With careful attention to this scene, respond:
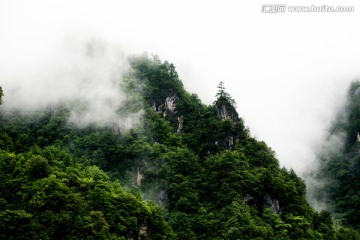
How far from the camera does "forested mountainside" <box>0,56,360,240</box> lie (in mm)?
54625

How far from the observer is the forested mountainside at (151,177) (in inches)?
2151

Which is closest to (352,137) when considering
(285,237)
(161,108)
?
(161,108)

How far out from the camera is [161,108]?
4144 inches

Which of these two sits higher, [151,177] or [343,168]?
[343,168]

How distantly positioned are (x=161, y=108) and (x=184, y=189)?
1232 inches

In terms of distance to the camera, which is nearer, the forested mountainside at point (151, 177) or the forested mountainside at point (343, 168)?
the forested mountainside at point (151, 177)

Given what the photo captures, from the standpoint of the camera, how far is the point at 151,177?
8288 centimetres

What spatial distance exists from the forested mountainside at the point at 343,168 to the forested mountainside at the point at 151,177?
25192 mm

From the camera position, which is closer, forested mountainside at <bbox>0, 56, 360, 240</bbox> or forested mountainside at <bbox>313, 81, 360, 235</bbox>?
forested mountainside at <bbox>0, 56, 360, 240</bbox>

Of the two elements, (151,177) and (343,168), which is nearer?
(151,177)

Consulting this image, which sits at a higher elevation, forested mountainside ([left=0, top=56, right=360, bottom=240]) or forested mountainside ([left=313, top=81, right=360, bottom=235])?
forested mountainside ([left=313, top=81, right=360, bottom=235])

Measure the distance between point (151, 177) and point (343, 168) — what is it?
61.8 metres

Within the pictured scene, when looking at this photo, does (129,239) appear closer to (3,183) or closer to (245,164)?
(3,183)

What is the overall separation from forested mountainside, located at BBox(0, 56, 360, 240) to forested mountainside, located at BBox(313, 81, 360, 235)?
25.2 meters
